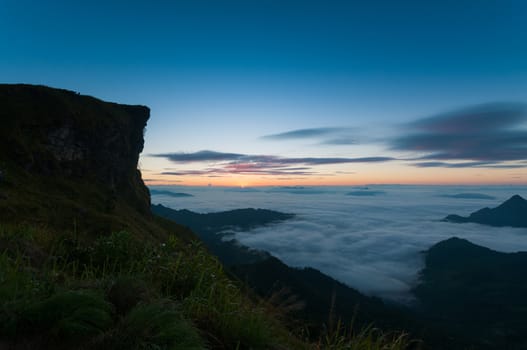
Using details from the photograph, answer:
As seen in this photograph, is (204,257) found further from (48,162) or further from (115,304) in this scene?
(48,162)

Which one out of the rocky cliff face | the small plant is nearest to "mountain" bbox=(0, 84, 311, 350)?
the small plant

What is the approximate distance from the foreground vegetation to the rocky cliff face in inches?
1482

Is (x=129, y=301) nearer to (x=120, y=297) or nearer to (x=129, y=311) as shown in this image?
(x=120, y=297)

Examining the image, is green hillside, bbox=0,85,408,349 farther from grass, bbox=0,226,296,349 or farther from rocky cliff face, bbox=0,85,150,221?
rocky cliff face, bbox=0,85,150,221

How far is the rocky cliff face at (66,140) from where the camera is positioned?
39031mm

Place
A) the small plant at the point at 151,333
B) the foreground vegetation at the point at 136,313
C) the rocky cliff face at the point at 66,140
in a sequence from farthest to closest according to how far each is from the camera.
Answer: the rocky cliff face at the point at 66,140, the foreground vegetation at the point at 136,313, the small plant at the point at 151,333

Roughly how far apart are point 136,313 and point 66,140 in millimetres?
56479

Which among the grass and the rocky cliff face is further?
the rocky cliff face

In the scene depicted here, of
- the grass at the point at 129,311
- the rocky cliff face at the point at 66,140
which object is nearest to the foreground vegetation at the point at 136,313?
the grass at the point at 129,311

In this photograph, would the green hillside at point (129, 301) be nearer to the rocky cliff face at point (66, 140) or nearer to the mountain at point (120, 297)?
the mountain at point (120, 297)

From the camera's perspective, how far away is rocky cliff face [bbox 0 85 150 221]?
128ft

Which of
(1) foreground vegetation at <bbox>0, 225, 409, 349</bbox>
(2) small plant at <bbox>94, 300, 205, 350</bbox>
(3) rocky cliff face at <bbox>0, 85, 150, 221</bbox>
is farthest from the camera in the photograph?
(3) rocky cliff face at <bbox>0, 85, 150, 221</bbox>

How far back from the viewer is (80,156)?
5281 centimetres

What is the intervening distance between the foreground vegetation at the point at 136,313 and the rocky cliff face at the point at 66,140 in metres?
37.6
